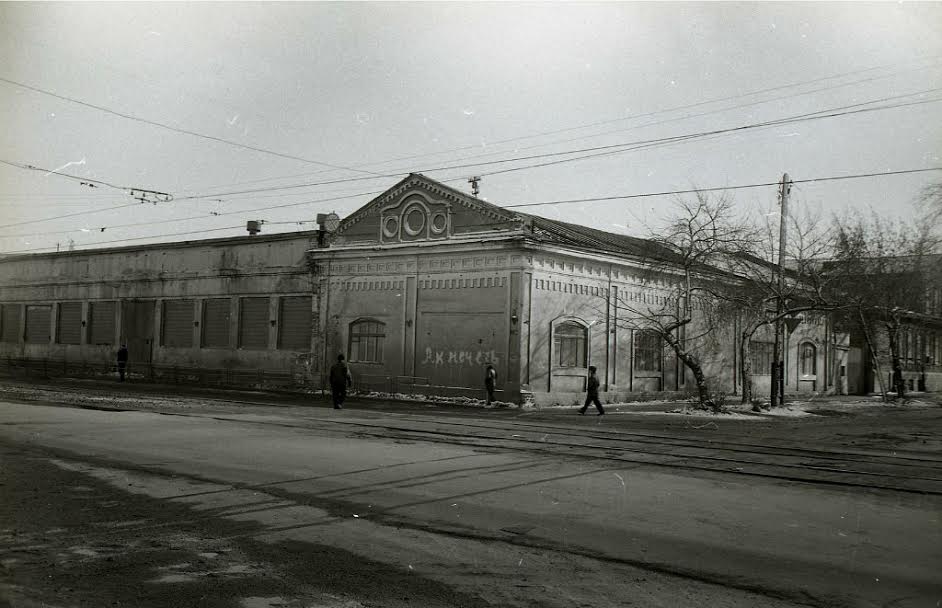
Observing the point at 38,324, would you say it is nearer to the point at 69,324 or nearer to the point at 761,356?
the point at 69,324

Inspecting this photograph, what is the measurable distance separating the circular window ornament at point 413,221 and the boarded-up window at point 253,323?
9324 millimetres

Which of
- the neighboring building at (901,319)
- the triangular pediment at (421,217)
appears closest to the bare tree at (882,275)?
the neighboring building at (901,319)

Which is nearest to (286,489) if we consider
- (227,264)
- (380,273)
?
(380,273)

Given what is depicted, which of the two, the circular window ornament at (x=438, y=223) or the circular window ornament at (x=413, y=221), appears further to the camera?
the circular window ornament at (x=413, y=221)

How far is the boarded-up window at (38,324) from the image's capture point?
153ft

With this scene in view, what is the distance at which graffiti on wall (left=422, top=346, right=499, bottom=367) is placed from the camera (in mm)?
27812

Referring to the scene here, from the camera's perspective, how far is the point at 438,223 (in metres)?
29.9

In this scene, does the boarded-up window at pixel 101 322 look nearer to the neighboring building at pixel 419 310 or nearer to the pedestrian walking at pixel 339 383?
the neighboring building at pixel 419 310

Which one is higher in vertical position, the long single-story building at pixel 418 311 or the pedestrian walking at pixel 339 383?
the long single-story building at pixel 418 311

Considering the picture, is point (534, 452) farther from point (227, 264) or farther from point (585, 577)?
point (227, 264)

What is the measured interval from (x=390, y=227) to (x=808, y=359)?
25.0m

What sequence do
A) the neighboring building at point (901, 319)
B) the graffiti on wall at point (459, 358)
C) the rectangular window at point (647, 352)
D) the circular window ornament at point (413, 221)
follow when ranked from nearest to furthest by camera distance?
1. the graffiti on wall at point (459, 358)
2. the circular window ornament at point (413, 221)
3. the rectangular window at point (647, 352)
4. the neighboring building at point (901, 319)

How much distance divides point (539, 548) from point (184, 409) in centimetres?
1649

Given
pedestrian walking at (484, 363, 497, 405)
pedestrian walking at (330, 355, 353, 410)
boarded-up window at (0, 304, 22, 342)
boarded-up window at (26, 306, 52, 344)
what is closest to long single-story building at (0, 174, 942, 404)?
pedestrian walking at (484, 363, 497, 405)
